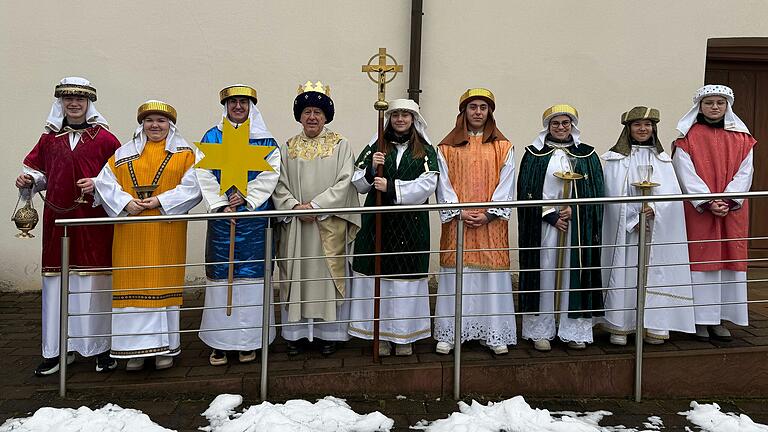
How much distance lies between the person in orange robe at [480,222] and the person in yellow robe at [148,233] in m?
1.73

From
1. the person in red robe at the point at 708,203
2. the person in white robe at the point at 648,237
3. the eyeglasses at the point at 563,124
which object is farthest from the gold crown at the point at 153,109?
the person in red robe at the point at 708,203

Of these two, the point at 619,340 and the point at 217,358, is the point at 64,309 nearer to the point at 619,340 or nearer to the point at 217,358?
the point at 217,358

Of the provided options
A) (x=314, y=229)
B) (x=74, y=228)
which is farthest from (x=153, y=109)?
(x=314, y=229)

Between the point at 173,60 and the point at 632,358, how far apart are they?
16.2 ft

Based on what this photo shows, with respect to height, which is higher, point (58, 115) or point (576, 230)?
point (58, 115)

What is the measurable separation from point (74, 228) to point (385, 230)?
6.75ft

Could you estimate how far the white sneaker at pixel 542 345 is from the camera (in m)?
3.78

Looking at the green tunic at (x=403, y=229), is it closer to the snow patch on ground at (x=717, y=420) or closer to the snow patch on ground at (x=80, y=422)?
the snow patch on ground at (x=80, y=422)

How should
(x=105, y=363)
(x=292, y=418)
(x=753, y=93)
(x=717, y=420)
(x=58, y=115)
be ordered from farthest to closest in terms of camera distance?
1. (x=753, y=93)
2. (x=58, y=115)
3. (x=105, y=363)
4. (x=717, y=420)
5. (x=292, y=418)

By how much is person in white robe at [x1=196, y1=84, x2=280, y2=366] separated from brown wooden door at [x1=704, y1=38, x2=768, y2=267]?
5.28m

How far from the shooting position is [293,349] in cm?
380

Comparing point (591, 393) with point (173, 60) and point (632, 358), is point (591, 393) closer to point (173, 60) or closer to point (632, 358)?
point (632, 358)

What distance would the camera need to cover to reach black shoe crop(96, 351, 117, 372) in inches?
142

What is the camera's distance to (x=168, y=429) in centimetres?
294
